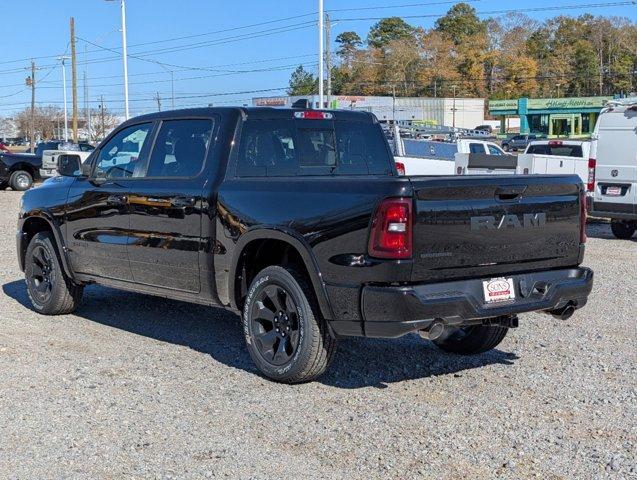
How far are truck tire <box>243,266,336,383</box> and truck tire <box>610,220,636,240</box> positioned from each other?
38.6ft

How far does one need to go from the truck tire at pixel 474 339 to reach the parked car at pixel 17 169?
25.1 meters

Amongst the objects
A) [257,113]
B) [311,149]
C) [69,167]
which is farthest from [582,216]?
[69,167]

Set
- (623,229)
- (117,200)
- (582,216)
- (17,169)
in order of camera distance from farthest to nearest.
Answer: (17,169)
(623,229)
(117,200)
(582,216)

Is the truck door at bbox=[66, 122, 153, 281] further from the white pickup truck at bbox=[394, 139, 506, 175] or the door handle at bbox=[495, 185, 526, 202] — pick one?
the white pickup truck at bbox=[394, 139, 506, 175]

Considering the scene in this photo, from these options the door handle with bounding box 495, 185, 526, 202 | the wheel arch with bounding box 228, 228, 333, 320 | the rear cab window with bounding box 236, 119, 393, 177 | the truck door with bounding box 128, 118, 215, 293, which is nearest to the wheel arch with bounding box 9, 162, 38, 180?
the truck door with bounding box 128, 118, 215, 293

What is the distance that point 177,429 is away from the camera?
511 centimetres

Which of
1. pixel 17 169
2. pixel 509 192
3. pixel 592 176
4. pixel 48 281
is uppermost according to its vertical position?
pixel 509 192

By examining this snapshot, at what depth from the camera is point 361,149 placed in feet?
24.1

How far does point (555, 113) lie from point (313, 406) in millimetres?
94615

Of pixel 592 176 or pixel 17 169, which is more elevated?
pixel 592 176

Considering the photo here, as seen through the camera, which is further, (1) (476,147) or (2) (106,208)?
(1) (476,147)

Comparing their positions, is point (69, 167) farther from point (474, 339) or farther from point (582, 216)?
point (582, 216)

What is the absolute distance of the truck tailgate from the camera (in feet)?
17.3

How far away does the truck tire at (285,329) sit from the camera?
227 inches
